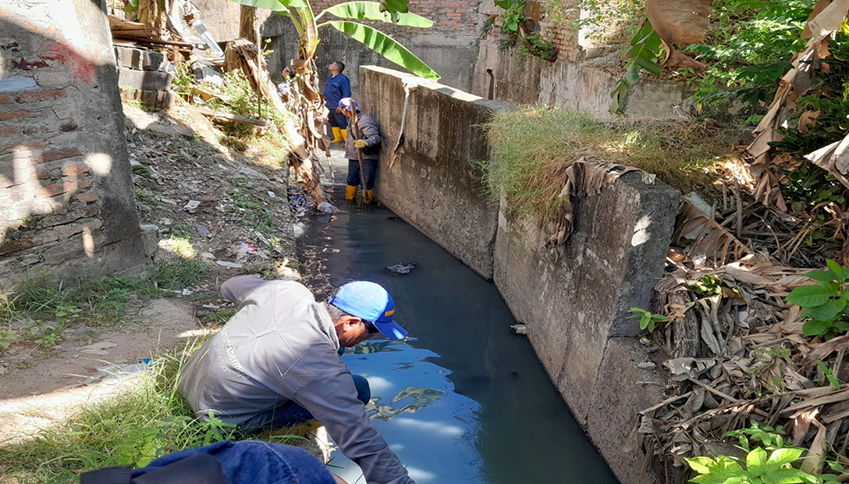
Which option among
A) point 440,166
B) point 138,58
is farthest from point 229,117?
point 440,166

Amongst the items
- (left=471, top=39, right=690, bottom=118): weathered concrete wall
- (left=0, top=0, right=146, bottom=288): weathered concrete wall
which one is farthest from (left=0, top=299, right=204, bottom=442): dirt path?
(left=471, top=39, right=690, bottom=118): weathered concrete wall

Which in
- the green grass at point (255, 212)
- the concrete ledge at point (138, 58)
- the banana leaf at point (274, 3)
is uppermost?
the banana leaf at point (274, 3)

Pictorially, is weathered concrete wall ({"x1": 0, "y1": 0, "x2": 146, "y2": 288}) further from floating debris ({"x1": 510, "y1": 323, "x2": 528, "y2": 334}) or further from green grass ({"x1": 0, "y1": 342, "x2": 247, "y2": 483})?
floating debris ({"x1": 510, "y1": 323, "x2": 528, "y2": 334})

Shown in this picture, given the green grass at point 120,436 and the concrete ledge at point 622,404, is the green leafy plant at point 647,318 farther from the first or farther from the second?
the green grass at point 120,436

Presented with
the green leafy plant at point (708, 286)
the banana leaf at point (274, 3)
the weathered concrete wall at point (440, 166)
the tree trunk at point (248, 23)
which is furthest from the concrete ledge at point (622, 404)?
the tree trunk at point (248, 23)

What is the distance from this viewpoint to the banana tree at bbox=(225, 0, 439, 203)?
7883mm

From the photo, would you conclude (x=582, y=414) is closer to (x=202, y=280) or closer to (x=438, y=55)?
(x=202, y=280)

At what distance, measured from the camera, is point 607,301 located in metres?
4.17

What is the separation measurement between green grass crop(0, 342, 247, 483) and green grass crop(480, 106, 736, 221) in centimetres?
315

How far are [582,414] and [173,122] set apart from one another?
629 centimetres

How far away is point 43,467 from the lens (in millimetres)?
2531

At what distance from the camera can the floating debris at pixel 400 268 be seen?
7.20 metres

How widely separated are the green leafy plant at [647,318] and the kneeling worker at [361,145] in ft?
19.5

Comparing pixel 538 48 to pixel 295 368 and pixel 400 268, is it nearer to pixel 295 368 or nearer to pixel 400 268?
pixel 400 268
